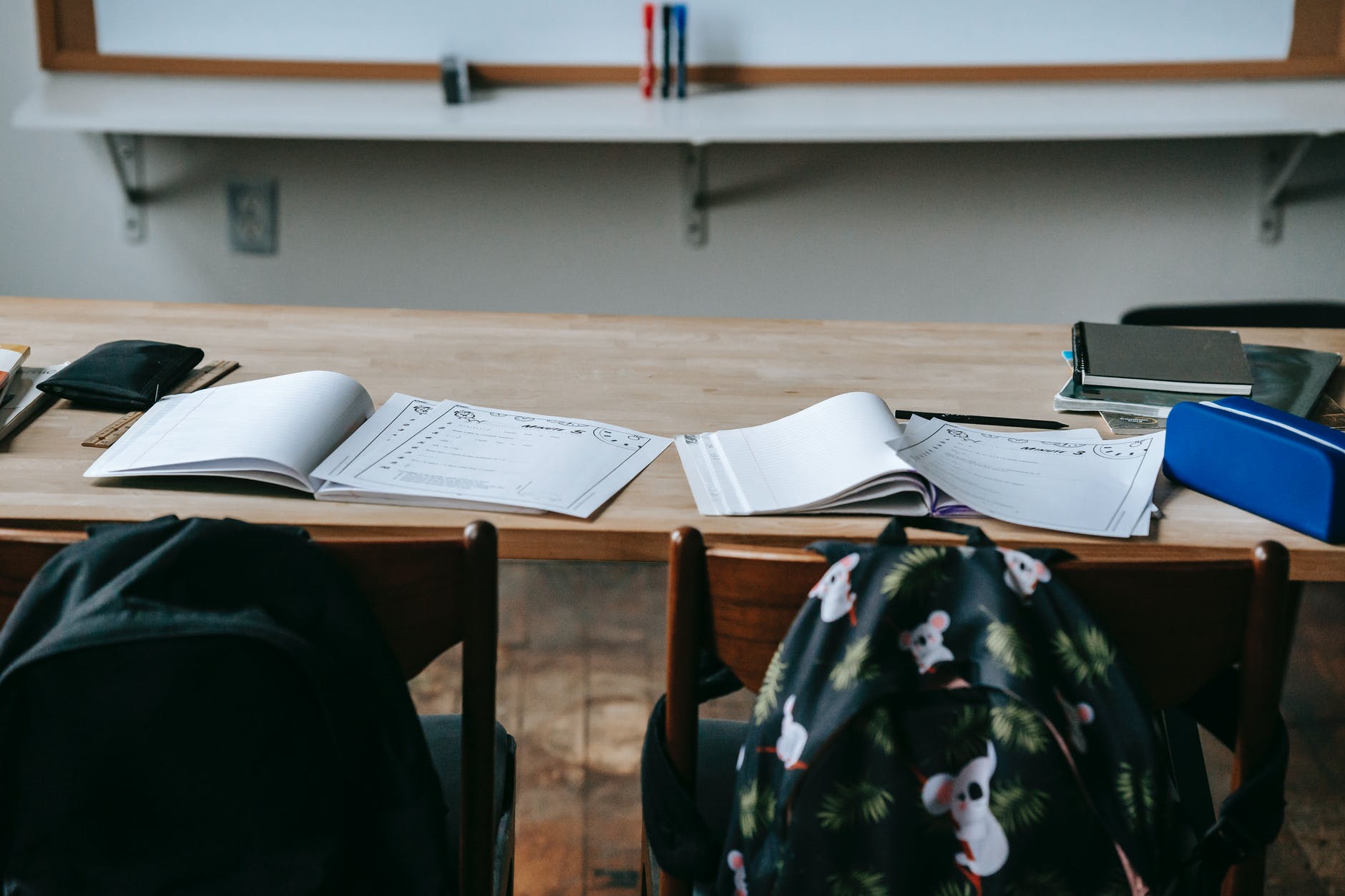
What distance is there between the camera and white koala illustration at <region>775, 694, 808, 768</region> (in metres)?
0.70

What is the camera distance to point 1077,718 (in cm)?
70

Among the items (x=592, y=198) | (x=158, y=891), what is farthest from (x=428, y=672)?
(x=158, y=891)

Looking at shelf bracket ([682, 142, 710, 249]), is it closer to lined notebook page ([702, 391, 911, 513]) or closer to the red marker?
the red marker

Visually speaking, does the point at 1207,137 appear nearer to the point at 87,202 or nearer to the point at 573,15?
the point at 573,15

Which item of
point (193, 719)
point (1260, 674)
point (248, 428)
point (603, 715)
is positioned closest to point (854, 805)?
point (1260, 674)

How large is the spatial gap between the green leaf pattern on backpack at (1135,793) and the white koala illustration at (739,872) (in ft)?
0.81

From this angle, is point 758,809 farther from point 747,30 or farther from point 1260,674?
point 747,30

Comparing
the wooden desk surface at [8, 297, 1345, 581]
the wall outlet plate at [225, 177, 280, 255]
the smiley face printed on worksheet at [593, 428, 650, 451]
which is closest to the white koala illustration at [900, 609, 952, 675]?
the wooden desk surface at [8, 297, 1345, 581]

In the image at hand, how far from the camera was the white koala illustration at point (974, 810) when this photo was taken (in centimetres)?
69

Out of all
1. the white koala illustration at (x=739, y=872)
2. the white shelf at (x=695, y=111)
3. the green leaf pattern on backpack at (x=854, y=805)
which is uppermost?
the white shelf at (x=695, y=111)

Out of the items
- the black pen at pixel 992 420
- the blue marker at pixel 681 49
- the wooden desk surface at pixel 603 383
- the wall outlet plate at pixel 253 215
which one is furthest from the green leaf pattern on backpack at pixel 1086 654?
the wall outlet plate at pixel 253 215

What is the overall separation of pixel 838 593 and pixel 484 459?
18.2 inches

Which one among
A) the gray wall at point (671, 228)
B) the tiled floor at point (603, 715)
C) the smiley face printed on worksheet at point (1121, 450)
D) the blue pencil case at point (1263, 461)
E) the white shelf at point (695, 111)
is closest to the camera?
the blue pencil case at point (1263, 461)

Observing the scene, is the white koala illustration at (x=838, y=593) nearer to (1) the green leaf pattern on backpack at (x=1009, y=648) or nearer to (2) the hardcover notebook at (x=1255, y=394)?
(1) the green leaf pattern on backpack at (x=1009, y=648)
